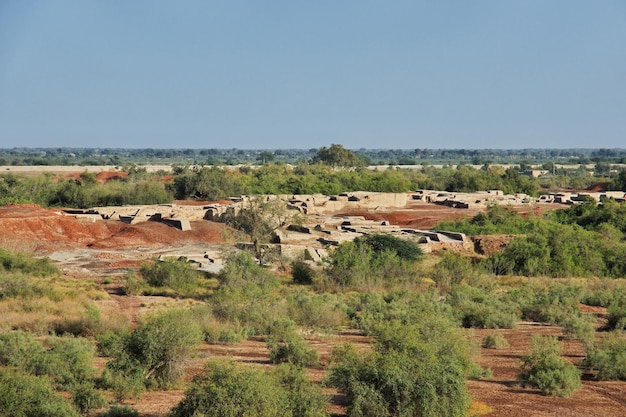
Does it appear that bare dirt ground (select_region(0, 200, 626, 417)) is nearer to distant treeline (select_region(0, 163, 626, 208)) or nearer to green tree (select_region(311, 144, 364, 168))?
distant treeline (select_region(0, 163, 626, 208))

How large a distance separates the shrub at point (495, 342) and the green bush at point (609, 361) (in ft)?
7.28

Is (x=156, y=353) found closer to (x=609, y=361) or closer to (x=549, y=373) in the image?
(x=549, y=373)

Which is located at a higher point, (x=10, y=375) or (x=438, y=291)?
(x=10, y=375)

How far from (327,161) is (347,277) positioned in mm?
75598

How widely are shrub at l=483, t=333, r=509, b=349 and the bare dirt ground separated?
20 centimetres

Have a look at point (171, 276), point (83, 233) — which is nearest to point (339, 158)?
point (83, 233)

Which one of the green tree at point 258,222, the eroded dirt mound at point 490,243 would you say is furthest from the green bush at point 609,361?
the eroded dirt mound at point 490,243

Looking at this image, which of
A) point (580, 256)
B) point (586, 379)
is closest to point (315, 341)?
point (586, 379)

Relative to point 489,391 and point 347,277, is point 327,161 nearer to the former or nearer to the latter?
point 347,277

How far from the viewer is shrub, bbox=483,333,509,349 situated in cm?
1631

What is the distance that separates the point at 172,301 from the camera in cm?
2122

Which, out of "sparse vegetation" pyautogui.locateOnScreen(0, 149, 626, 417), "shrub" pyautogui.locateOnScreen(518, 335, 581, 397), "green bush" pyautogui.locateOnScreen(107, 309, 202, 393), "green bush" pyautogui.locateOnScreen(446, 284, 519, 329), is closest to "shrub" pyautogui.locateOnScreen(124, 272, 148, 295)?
"sparse vegetation" pyautogui.locateOnScreen(0, 149, 626, 417)

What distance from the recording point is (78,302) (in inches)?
767

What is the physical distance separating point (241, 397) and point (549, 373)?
18.2 feet
